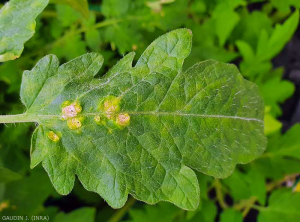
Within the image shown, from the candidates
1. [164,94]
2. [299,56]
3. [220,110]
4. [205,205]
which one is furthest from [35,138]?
[299,56]

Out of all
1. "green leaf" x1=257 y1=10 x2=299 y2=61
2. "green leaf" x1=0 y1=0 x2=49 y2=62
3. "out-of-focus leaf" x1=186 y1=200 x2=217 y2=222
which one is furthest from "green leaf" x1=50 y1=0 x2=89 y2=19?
"out-of-focus leaf" x1=186 y1=200 x2=217 y2=222

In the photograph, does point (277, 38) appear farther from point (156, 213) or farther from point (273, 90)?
point (156, 213)

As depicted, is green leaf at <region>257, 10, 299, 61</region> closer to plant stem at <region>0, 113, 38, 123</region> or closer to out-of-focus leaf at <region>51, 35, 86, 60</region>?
out-of-focus leaf at <region>51, 35, 86, 60</region>

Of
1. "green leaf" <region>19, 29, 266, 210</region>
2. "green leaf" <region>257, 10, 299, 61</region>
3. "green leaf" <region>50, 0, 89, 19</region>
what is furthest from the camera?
"green leaf" <region>257, 10, 299, 61</region>

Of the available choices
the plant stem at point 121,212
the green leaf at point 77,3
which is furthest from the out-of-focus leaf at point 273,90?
the green leaf at point 77,3

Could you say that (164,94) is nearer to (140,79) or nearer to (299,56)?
(140,79)

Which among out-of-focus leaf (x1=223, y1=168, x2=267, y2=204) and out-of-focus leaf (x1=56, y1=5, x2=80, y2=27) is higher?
out-of-focus leaf (x1=56, y1=5, x2=80, y2=27)

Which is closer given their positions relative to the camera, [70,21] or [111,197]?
[111,197]

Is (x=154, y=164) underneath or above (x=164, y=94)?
underneath
